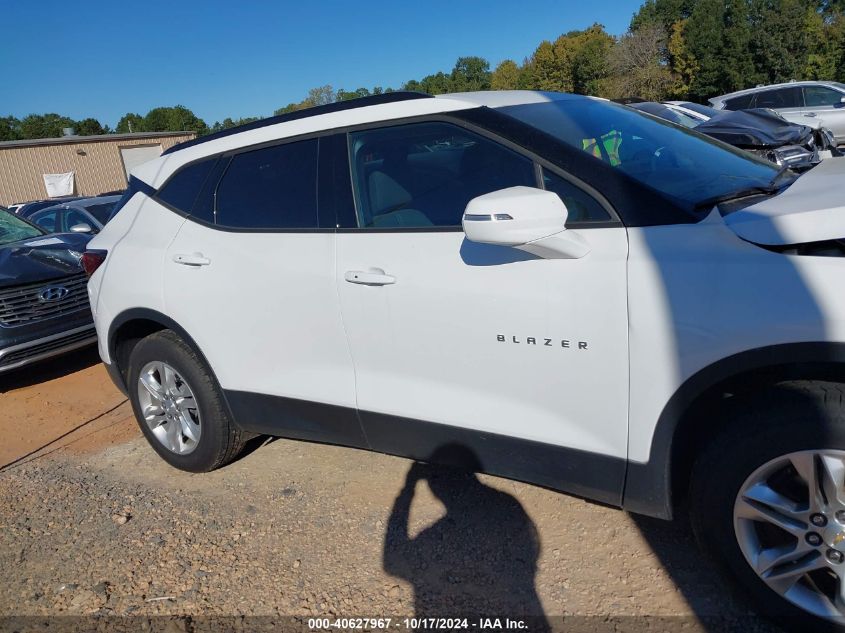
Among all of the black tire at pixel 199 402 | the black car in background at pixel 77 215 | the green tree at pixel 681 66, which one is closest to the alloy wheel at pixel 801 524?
the black tire at pixel 199 402

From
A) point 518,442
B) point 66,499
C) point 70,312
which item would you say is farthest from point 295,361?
point 70,312

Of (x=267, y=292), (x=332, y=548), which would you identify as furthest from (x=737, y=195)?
(x=332, y=548)

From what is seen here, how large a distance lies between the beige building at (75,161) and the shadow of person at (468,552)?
109 feet

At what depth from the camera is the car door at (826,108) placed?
13055 mm

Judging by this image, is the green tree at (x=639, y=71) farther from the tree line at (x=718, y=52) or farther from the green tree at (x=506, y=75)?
the green tree at (x=506, y=75)

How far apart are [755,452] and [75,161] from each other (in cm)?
3682

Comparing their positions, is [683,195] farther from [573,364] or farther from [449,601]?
[449,601]

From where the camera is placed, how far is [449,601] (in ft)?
8.20

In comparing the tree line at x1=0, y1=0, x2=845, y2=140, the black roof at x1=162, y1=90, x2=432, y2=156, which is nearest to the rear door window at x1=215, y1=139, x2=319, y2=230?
the black roof at x1=162, y1=90, x2=432, y2=156

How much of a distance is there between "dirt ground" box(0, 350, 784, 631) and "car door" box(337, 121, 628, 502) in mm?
445

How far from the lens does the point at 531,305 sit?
2217 millimetres

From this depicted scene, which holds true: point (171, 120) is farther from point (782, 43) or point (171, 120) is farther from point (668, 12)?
point (782, 43)

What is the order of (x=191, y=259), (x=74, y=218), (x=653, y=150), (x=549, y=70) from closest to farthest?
(x=653, y=150) < (x=191, y=259) < (x=74, y=218) < (x=549, y=70)

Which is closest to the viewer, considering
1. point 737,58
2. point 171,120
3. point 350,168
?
point 350,168
